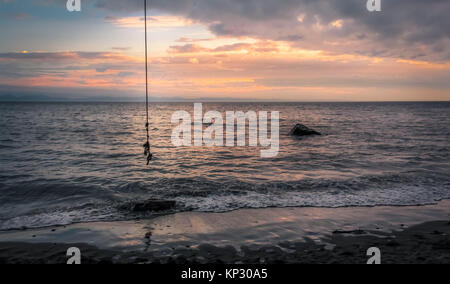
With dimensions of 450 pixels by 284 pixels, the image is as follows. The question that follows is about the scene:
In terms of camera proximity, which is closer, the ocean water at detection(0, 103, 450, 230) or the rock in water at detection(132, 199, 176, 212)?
the rock in water at detection(132, 199, 176, 212)

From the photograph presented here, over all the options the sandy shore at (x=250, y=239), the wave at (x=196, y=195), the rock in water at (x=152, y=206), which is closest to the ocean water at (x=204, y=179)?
the wave at (x=196, y=195)

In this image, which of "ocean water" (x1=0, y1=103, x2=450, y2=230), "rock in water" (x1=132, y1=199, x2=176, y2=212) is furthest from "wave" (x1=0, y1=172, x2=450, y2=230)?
"rock in water" (x1=132, y1=199, x2=176, y2=212)

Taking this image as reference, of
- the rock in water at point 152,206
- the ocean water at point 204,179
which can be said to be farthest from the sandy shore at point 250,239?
the ocean water at point 204,179

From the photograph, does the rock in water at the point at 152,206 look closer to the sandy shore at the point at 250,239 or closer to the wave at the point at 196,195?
the wave at the point at 196,195

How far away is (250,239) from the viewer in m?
6.44

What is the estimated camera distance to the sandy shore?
5.58 meters

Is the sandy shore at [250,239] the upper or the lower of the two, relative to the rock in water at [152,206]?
lower

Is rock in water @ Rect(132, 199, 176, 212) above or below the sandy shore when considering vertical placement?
above

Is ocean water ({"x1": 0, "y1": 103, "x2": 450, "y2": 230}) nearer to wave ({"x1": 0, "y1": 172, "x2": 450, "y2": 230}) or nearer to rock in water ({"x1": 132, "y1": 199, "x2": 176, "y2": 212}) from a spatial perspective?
wave ({"x1": 0, "y1": 172, "x2": 450, "y2": 230})

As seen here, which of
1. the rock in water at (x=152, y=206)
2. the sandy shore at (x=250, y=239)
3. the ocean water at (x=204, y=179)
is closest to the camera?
the sandy shore at (x=250, y=239)

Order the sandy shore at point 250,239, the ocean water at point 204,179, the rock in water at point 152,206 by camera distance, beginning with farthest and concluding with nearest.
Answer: the ocean water at point 204,179 → the rock in water at point 152,206 → the sandy shore at point 250,239

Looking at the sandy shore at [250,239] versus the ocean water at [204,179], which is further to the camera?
the ocean water at [204,179]

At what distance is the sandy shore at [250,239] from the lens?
18.3 feet
